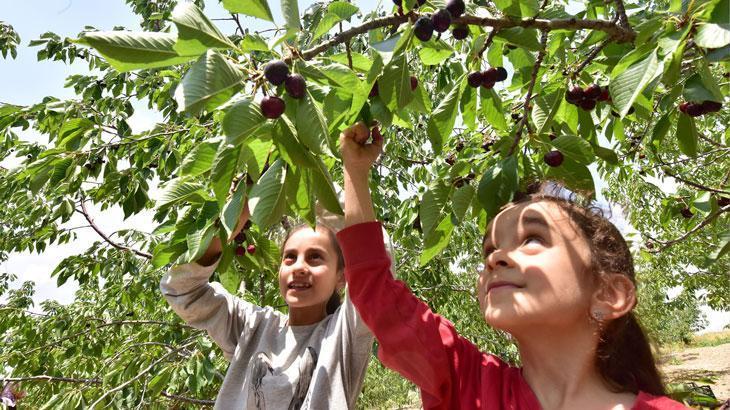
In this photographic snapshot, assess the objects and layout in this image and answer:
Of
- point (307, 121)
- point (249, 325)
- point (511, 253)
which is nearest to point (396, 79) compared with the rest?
point (307, 121)

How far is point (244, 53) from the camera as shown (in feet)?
2.84

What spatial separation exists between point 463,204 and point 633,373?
0.53 metres

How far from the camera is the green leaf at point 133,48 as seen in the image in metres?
0.74

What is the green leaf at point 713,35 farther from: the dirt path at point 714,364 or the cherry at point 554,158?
the dirt path at point 714,364

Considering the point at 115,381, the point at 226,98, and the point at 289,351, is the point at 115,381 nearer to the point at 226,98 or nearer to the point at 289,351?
the point at 289,351

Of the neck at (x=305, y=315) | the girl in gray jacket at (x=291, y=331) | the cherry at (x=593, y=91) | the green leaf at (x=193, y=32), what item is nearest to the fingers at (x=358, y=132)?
the green leaf at (x=193, y=32)

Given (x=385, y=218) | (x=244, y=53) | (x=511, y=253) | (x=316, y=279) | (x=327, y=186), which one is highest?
(x=244, y=53)

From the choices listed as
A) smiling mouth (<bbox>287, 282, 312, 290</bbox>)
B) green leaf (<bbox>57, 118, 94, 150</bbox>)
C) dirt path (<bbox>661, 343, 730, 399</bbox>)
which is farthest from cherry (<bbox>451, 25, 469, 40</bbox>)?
dirt path (<bbox>661, 343, 730, 399</bbox>)

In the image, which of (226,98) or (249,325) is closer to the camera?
(226,98)

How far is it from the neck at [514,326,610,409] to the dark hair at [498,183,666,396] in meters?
0.05

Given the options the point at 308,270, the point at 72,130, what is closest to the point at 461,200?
the point at 308,270

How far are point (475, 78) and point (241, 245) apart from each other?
769 mm

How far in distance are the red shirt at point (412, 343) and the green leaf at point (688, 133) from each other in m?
0.64

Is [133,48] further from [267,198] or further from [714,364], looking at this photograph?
[714,364]
